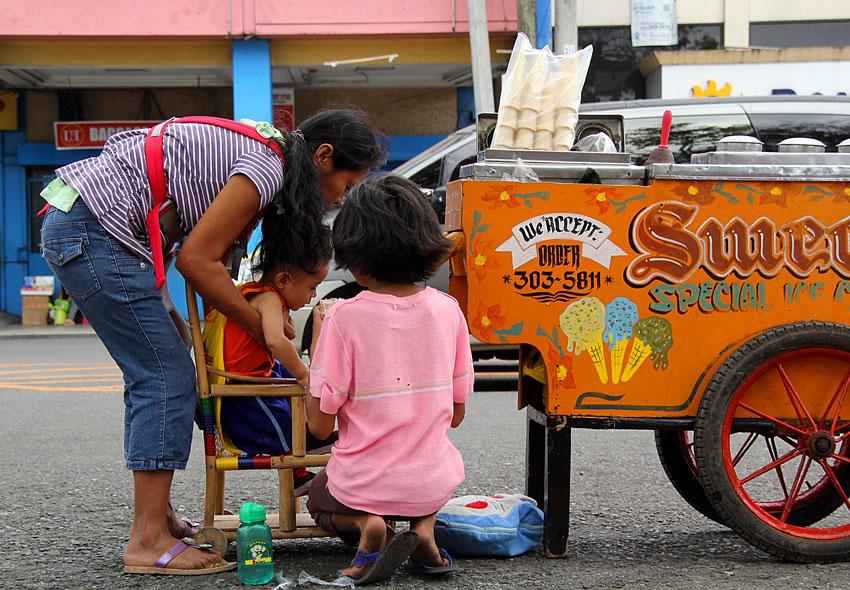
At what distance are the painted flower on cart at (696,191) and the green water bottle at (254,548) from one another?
1.57 m

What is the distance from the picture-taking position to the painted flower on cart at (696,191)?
2.76 m

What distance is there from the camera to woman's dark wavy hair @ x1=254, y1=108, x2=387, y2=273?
2699 millimetres

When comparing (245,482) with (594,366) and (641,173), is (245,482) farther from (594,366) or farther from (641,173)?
(641,173)

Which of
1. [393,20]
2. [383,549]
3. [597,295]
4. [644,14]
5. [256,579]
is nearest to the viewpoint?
[383,549]

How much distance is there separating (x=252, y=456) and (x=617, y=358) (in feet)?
3.76

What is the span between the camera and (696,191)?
277 cm

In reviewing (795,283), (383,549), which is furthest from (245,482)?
(795,283)

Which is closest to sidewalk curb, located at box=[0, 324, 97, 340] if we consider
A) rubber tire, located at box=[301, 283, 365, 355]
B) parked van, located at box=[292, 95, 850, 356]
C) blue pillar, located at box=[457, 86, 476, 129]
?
blue pillar, located at box=[457, 86, 476, 129]

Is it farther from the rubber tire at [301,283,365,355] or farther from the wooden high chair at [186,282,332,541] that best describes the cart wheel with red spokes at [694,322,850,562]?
the rubber tire at [301,283,365,355]

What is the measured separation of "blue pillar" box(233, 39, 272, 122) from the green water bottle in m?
11.0

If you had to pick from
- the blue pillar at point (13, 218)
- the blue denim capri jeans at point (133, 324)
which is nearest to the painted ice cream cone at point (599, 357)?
the blue denim capri jeans at point (133, 324)

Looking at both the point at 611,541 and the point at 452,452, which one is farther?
the point at 611,541

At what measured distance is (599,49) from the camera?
13977 millimetres

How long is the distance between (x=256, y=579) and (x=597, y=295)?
1.30 meters
